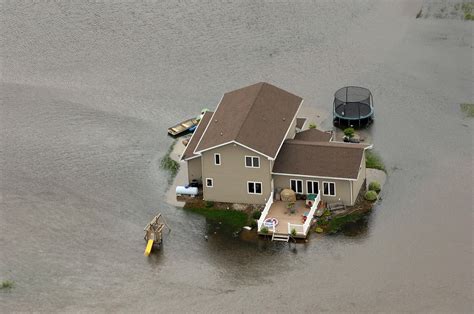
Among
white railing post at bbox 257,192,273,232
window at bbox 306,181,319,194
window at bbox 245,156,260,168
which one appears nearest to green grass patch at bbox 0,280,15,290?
white railing post at bbox 257,192,273,232

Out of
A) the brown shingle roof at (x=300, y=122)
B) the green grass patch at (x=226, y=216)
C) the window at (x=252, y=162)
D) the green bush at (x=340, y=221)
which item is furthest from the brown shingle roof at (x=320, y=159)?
the brown shingle roof at (x=300, y=122)

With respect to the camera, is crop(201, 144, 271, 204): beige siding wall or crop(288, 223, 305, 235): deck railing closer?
crop(288, 223, 305, 235): deck railing

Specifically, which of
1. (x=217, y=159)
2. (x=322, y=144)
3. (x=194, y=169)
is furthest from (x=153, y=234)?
(x=322, y=144)

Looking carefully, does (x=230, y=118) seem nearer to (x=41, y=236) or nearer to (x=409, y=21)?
(x=41, y=236)

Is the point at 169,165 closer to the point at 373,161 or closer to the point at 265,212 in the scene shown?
the point at 265,212

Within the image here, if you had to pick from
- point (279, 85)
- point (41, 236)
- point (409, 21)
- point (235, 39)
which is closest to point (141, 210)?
point (41, 236)

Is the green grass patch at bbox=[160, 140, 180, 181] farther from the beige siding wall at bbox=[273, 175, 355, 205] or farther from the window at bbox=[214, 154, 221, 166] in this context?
the beige siding wall at bbox=[273, 175, 355, 205]

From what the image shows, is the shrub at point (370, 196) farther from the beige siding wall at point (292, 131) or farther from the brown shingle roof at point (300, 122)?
the brown shingle roof at point (300, 122)
